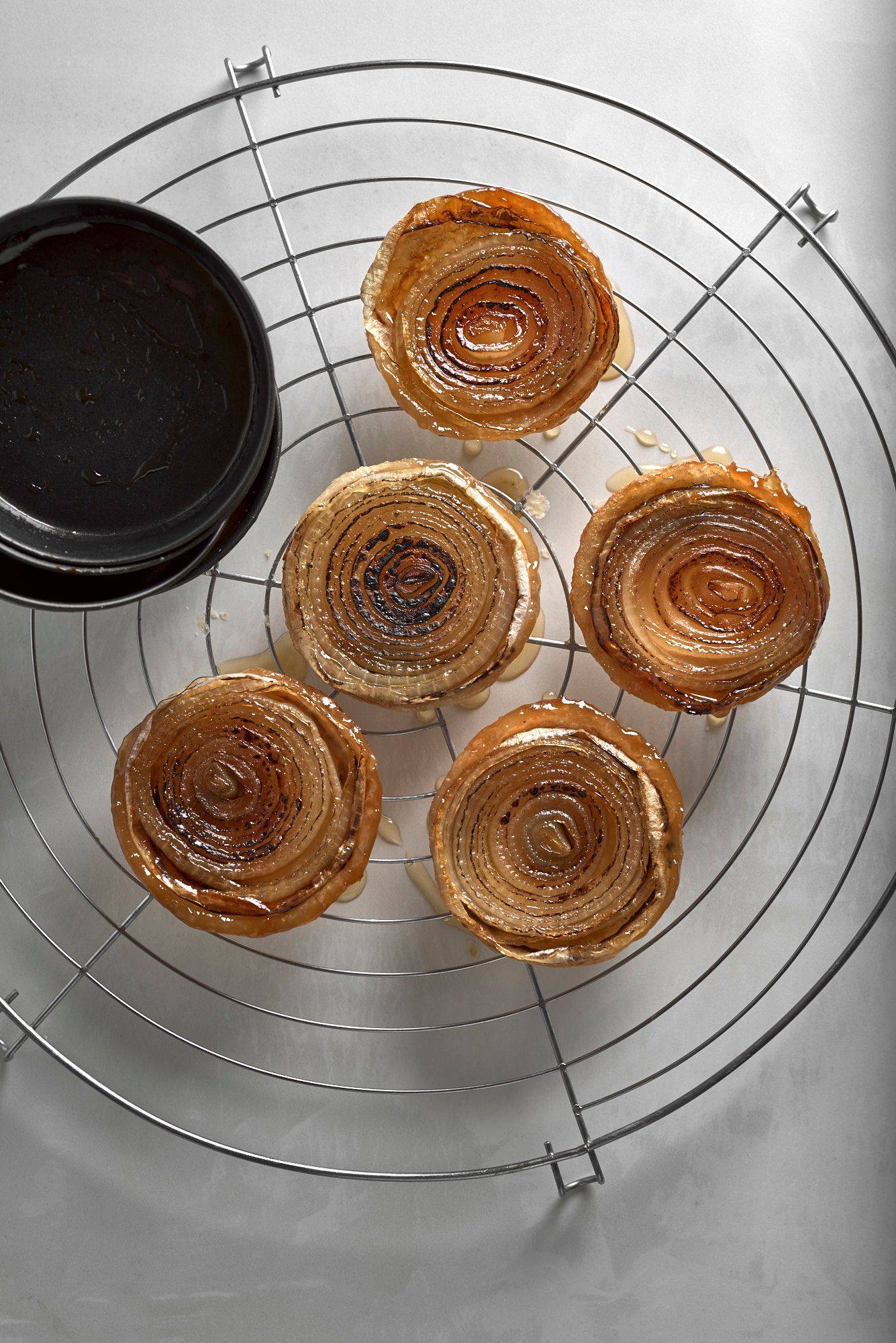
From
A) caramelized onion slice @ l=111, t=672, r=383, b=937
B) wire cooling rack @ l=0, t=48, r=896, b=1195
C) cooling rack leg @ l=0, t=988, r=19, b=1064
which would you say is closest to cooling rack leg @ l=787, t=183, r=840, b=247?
wire cooling rack @ l=0, t=48, r=896, b=1195

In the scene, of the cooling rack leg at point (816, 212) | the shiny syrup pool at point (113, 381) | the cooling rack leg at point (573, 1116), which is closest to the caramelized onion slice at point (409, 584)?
the shiny syrup pool at point (113, 381)

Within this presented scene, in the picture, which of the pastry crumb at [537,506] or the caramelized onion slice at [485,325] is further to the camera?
the pastry crumb at [537,506]

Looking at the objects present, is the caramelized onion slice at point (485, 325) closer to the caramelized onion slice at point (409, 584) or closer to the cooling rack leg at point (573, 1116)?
the caramelized onion slice at point (409, 584)

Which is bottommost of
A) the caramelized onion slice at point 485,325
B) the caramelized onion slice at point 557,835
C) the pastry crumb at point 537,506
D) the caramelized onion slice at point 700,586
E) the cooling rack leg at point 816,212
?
the caramelized onion slice at point 557,835

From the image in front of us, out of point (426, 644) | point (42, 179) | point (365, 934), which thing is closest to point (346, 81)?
point (42, 179)

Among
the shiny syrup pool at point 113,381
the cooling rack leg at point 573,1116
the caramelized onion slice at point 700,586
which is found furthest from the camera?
the cooling rack leg at point 573,1116

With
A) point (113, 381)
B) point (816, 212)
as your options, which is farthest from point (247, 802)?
point (816, 212)
